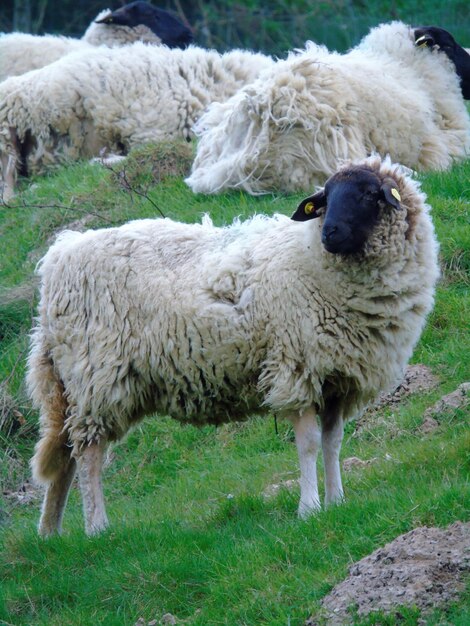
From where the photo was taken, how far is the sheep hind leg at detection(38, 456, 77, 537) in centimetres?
629

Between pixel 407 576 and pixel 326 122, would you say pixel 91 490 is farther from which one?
pixel 326 122

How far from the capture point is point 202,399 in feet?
19.4

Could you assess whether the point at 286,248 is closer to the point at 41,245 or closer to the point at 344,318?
the point at 344,318

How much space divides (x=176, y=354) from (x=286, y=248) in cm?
76

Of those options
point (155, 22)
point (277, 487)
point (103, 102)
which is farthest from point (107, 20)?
point (277, 487)

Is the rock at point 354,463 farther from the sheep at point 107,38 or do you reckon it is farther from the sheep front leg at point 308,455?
the sheep at point 107,38

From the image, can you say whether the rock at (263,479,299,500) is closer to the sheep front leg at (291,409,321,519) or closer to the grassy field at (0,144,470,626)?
the grassy field at (0,144,470,626)

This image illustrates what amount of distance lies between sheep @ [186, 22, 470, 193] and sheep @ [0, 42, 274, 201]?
5.20 feet

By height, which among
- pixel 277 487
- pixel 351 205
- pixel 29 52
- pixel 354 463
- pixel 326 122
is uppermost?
pixel 351 205

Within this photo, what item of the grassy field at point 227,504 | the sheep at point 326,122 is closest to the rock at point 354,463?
the grassy field at point 227,504

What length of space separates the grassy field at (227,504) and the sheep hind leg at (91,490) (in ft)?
A: 0.30

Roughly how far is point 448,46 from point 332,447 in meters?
5.45

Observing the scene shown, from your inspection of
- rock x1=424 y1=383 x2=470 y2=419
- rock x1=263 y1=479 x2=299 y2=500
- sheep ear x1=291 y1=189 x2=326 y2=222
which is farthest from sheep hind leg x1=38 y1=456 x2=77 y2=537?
rock x1=424 y1=383 x2=470 y2=419

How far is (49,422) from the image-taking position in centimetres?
→ 626
